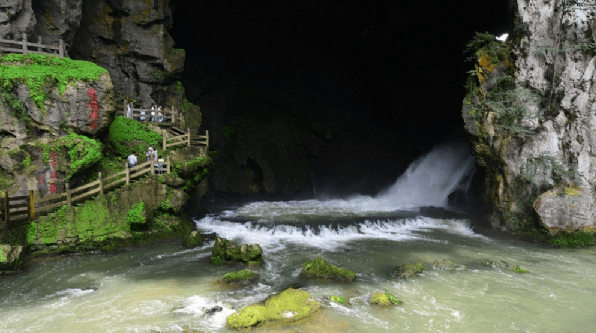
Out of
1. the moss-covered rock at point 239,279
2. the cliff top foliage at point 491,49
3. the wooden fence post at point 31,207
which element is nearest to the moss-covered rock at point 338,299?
the moss-covered rock at point 239,279

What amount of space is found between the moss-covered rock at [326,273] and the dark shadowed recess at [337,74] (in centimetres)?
1941

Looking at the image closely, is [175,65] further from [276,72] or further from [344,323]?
[344,323]

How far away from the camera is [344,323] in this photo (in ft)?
27.2

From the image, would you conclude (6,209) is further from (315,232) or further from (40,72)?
(315,232)

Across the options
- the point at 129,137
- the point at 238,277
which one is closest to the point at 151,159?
the point at 129,137

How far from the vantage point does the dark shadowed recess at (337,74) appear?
29938 millimetres

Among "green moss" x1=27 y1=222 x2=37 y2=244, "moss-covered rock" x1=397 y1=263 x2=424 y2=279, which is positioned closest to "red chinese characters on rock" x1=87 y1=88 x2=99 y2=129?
"green moss" x1=27 y1=222 x2=37 y2=244

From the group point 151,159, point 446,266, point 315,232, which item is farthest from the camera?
point 315,232

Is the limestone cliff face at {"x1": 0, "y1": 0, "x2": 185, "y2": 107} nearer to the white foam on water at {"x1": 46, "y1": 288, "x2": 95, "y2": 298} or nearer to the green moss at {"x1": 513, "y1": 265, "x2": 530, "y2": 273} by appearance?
the white foam on water at {"x1": 46, "y1": 288, "x2": 95, "y2": 298}

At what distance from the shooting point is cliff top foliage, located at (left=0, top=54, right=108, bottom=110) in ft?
44.9

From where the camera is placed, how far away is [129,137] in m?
17.6

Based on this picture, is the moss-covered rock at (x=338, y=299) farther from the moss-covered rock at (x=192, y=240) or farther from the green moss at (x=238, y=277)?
the moss-covered rock at (x=192, y=240)

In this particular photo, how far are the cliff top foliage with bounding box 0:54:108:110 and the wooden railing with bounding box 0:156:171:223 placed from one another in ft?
12.8

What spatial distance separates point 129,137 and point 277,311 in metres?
13.5
